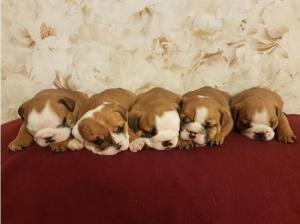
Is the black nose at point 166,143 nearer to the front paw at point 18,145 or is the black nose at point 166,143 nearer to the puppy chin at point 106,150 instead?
the puppy chin at point 106,150

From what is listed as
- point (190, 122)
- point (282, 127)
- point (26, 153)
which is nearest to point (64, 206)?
point (26, 153)

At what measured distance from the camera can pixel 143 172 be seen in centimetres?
122


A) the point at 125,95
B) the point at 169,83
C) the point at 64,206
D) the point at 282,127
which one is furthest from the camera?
the point at 169,83

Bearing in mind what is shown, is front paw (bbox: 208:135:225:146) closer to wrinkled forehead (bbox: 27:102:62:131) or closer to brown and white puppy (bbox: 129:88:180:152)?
brown and white puppy (bbox: 129:88:180:152)

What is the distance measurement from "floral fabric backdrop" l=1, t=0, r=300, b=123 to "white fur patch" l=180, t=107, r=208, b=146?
0.95 feet

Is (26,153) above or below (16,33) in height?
below

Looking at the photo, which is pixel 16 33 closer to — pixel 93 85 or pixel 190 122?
pixel 93 85

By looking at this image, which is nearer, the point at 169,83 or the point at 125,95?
the point at 125,95

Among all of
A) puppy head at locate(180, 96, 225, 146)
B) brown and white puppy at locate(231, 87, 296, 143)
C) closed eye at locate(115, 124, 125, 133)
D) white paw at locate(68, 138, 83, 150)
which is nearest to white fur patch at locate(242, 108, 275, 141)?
brown and white puppy at locate(231, 87, 296, 143)

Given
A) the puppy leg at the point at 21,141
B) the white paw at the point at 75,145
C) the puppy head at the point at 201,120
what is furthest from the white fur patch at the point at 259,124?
the puppy leg at the point at 21,141

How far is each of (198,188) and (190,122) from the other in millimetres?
283

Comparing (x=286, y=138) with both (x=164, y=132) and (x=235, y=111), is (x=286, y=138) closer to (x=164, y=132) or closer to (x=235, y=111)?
(x=235, y=111)

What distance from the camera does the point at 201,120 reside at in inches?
54.6

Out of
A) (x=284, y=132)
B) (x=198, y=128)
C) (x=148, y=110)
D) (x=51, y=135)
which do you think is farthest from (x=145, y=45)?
(x=284, y=132)
